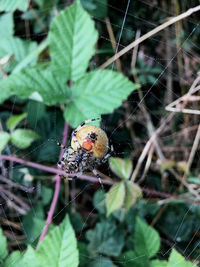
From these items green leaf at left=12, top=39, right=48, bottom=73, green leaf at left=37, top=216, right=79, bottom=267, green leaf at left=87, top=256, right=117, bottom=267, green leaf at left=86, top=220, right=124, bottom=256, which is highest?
green leaf at left=12, top=39, right=48, bottom=73

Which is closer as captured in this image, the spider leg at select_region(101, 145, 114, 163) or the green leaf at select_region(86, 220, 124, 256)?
the spider leg at select_region(101, 145, 114, 163)

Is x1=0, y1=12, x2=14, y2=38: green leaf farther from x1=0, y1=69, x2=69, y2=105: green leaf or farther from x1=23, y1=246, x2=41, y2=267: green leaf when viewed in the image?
x1=23, y1=246, x2=41, y2=267: green leaf

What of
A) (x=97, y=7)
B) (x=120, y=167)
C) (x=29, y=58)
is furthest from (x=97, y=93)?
(x=97, y=7)

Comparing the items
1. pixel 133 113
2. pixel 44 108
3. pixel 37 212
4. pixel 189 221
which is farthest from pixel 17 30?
pixel 189 221

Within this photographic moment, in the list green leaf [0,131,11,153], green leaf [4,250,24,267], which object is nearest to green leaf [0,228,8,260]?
green leaf [4,250,24,267]

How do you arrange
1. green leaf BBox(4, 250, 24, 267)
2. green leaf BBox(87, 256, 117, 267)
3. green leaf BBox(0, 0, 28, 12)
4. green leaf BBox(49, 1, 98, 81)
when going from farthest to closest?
green leaf BBox(0, 0, 28, 12), green leaf BBox(87, 256, 117, 267), green leaf BBox(49, 1, 98, 81), green leaf BBox(4, 250, 24, 267)

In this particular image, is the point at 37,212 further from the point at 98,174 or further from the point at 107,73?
the point at 107,73

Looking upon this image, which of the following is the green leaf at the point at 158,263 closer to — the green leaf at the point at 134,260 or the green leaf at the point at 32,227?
the green leaf at the point at 134,260
